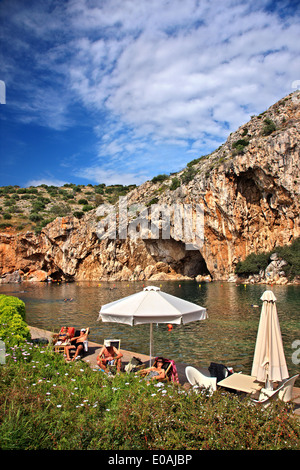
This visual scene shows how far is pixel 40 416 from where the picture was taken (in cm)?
405

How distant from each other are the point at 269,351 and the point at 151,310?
2.57m

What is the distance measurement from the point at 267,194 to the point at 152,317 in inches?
1697

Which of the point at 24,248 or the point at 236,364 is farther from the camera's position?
the point at 24,248

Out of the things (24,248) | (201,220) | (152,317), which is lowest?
(152,317)

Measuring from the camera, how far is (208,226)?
5144 centimetres

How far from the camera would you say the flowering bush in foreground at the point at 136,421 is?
11.7 feet

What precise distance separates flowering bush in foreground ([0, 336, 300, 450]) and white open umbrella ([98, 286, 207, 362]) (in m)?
1.60

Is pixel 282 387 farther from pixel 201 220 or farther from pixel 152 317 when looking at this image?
pixel 201 220

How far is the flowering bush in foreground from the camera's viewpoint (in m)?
3.56

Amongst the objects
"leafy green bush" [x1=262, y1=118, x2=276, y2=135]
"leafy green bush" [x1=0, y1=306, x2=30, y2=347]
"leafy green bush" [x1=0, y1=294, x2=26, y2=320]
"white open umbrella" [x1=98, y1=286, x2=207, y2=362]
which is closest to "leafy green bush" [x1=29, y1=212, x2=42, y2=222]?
"leafy green bush" [x1=262, y1=118, x2=276, y2=135]

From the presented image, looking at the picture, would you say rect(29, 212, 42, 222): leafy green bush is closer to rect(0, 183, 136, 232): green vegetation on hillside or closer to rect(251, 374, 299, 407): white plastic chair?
rect(0, 183, 136, 232): green vegetation on hillside

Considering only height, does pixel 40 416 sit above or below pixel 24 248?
below

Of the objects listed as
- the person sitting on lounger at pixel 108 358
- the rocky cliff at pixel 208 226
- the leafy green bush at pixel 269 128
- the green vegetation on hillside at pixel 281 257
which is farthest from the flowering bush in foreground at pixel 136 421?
the leafy green bush at pixel 269 128

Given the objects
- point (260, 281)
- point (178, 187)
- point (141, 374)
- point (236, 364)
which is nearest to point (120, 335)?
point (236, 364)
